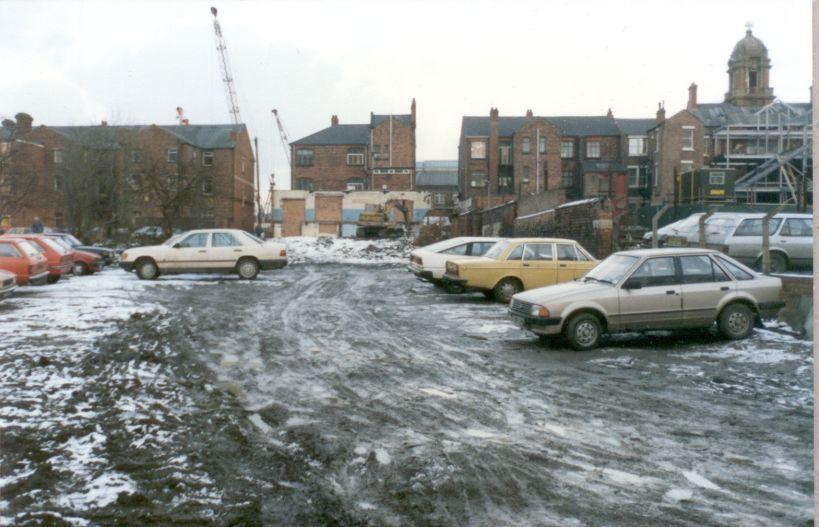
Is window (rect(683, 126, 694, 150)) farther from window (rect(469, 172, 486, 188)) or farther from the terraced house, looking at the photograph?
the terraced house

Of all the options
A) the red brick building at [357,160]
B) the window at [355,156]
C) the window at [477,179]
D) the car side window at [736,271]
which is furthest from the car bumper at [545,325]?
the window at [355,156]

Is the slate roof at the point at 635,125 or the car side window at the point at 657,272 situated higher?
the slate roof at the point at 635,125

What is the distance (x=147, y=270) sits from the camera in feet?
70.7

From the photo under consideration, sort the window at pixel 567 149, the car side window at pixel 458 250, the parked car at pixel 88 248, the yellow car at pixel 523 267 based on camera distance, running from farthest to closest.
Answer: the window at pixel 567 149, the parked car at pixel 88 248, the car side window at pixel 458 250, the yellow car at pixel 523 267

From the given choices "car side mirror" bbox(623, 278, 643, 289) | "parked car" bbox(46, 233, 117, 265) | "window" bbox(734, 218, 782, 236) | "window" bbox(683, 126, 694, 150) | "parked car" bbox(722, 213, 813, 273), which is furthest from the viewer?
"window" bbox(683, 126, 694, 150)

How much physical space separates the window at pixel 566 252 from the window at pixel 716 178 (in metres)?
24.9

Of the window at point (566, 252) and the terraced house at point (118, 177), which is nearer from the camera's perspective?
the window at point (566, 252)

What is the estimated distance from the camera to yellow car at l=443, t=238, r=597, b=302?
15641 millimetres

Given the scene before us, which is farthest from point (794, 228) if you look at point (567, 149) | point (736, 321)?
point (567, 149)

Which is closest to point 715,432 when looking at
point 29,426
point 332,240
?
point 29,426

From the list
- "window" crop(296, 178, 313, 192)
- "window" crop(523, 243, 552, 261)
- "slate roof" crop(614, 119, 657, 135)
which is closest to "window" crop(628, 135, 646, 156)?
"slate roof" crop(614, 119, 657, 135)

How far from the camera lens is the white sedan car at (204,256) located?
21562 mm

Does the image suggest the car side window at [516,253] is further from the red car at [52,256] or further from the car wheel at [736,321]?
the red car at [52,256]

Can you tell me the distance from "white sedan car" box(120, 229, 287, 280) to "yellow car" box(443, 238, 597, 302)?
8.45 meters
